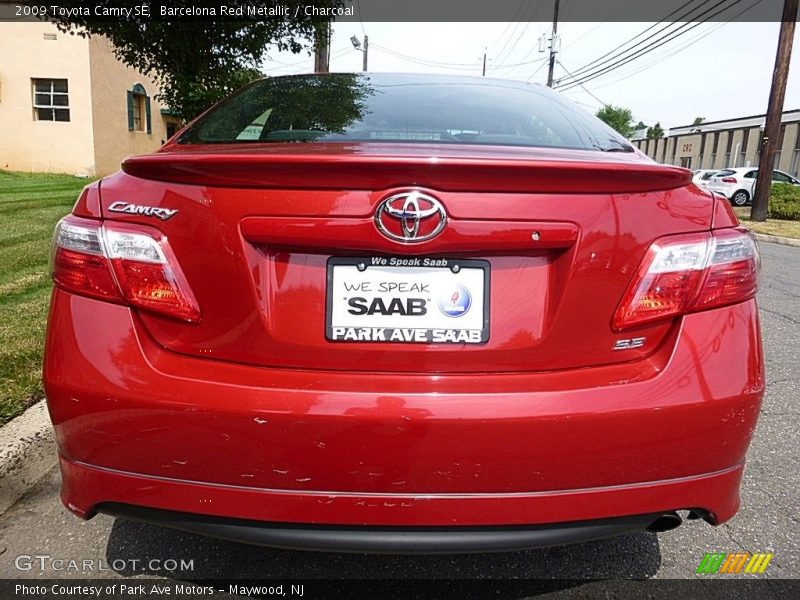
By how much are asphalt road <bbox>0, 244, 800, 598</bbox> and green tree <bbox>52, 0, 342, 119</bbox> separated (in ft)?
24.7

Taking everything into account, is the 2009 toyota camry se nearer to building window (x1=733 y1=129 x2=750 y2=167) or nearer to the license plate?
the license plate

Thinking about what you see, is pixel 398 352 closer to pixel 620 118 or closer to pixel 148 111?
pixel 148 111

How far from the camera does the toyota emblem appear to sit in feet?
4.40

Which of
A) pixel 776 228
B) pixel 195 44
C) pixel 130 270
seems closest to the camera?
pixel 130 270

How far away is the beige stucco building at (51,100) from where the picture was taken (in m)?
19.2

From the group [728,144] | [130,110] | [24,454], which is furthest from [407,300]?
[728,144]

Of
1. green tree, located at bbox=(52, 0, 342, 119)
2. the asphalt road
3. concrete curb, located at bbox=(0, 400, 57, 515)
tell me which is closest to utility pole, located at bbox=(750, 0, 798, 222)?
green tree, located at bbox=(52, 0, 342, 119)

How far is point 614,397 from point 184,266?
1.03m

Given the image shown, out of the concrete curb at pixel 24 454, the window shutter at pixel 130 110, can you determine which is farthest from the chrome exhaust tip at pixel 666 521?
the window shutter at pixel 130 110

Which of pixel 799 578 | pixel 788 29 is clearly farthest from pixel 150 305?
pixel 788 29

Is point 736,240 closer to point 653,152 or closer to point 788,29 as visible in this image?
point 788,29

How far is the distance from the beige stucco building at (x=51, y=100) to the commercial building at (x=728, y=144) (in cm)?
3733

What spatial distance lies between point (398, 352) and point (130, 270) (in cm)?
66

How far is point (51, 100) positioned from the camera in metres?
19.6
